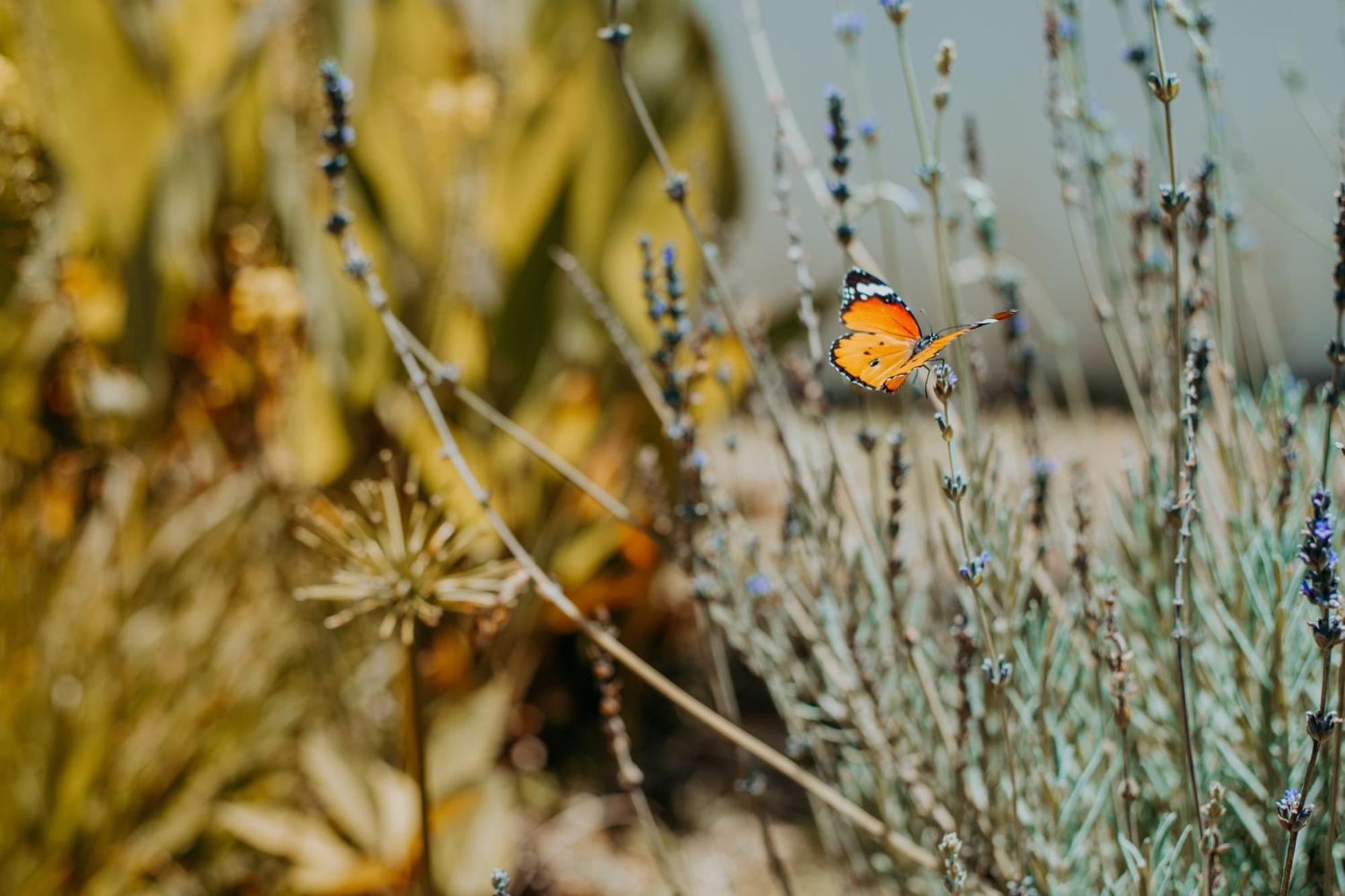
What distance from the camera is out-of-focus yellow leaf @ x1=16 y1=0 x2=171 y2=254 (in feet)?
6.81

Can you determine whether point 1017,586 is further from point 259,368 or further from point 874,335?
point 259,368

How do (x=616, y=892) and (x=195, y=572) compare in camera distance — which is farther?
(x=195, y=572)

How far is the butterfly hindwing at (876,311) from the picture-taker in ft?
1.66

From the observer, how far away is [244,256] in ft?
7.07

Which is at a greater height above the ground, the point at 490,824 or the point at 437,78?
the point at 437,78

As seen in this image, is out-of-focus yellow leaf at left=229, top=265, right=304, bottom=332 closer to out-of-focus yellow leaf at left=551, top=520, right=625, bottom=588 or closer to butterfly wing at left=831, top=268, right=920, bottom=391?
out-of-focus yellow leaf at left=551, top=520, right=625, bottom=588

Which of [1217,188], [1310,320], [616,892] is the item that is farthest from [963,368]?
[1310,320]

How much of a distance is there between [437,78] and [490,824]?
1774mm

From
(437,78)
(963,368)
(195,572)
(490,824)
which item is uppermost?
(437,78)

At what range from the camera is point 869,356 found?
521 millimetres

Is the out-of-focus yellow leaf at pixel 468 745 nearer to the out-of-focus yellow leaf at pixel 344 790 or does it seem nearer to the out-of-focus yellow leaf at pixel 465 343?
the out-of-focus yellow leaf at pixel 344 790

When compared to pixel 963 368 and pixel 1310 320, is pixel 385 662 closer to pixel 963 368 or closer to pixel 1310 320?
pixel 963 368

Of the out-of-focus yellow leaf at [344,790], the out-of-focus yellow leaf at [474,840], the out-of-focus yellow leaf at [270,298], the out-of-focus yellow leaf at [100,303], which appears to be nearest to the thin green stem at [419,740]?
the out-of-focus yellow leaf at [474,840]

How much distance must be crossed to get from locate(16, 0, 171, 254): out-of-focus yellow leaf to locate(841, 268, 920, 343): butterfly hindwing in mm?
1951
